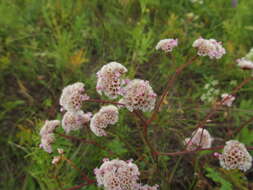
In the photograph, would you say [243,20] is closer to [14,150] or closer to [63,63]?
[63,63]

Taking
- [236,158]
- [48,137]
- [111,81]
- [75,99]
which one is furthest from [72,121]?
[236,158]

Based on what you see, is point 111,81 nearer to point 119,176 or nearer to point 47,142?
Answer: point 119,176

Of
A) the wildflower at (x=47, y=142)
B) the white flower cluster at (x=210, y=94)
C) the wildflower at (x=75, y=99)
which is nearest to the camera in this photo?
the wildflower at (x=75, y=99)

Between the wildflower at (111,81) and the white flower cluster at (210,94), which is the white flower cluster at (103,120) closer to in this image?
the wildflower at (111,81)

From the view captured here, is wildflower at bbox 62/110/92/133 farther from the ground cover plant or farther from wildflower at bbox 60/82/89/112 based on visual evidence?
wildflower at bbox 60/82/89/112

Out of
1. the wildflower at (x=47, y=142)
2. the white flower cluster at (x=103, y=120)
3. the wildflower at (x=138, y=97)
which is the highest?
the wildflower at (x=138, y=97)

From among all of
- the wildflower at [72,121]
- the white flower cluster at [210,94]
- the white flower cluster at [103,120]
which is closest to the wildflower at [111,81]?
the white flower cluster at [103,120]

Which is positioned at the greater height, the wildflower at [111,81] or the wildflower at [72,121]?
the wildflower at [111,81]

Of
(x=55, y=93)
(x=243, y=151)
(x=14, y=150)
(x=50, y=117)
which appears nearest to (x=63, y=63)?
(x=55, y=93)
